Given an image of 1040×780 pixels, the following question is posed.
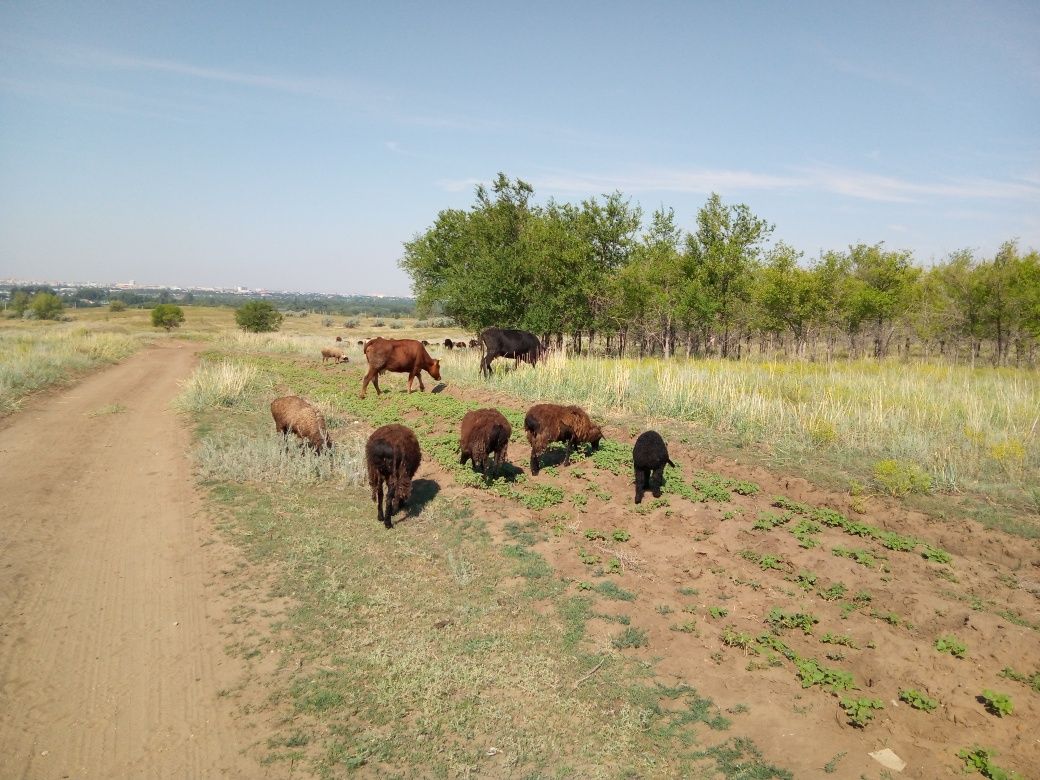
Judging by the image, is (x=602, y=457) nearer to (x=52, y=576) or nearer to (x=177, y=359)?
(x=52, y=576)

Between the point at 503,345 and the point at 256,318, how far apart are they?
45258 mm

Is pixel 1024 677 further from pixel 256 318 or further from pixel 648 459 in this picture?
pixel 256 318

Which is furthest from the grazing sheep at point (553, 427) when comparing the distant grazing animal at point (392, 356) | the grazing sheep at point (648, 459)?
the distant grazing animal at point (392, 356)

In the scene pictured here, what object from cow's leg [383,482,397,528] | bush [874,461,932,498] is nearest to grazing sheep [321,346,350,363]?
cow's leg [383,482,397,528]

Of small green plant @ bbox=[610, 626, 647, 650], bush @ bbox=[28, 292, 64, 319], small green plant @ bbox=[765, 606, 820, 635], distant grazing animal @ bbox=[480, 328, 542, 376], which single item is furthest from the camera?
bush @ bbox=[28, 292, 64, 319]

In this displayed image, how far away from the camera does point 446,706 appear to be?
4336mm

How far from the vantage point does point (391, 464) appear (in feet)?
25.0

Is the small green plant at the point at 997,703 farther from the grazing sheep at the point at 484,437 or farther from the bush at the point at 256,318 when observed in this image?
the bush at the point at 256,318

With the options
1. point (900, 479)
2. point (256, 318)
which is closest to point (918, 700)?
point (900, 479)

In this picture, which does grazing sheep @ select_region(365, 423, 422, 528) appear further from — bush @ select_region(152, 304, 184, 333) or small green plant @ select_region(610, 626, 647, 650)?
bush @ select_region(152, 304, 184, 333)

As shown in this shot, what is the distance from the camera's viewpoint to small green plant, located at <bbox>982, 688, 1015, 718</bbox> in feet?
13.1

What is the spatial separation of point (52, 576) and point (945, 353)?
1902 inches

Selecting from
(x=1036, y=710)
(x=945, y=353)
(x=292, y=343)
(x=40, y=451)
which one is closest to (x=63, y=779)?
(x=1036, y=710)

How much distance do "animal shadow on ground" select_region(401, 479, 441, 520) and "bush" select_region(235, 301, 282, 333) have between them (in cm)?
5128
